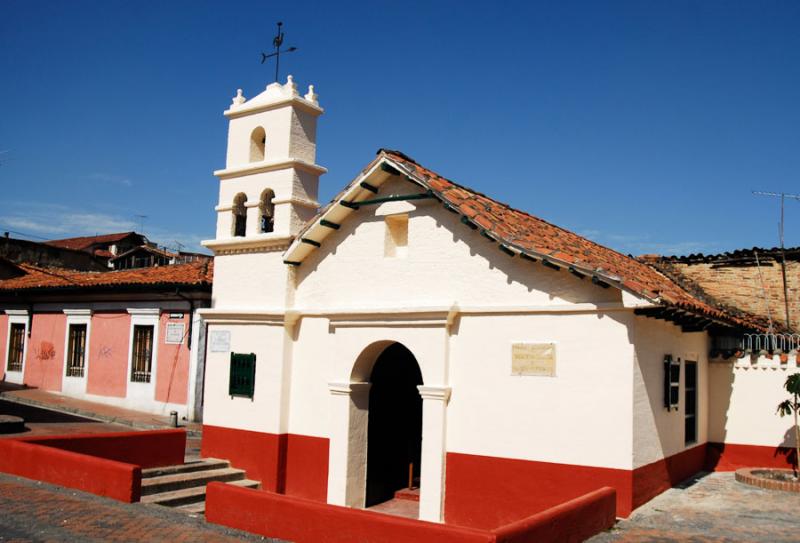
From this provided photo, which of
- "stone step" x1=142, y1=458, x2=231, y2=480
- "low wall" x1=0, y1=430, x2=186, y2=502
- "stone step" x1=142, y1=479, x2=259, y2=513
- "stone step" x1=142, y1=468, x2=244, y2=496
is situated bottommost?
"stone step" x1=142, y1=479, x2=259, y2=513

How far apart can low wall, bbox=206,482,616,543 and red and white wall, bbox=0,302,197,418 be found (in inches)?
410

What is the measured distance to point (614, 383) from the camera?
9.23 metres

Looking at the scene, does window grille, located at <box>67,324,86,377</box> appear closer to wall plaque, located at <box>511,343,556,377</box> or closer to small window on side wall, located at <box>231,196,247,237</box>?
small window on side wall, located at <box>231,196,247,237</box>

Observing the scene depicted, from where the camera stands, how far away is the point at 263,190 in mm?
12930

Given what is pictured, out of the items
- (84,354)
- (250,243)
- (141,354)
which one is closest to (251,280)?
(250,243)

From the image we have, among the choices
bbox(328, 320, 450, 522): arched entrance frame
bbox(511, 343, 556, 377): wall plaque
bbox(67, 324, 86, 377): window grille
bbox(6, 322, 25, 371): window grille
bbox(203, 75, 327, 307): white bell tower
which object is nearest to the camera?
bbox(511, 343, 556, 377): wall plaque

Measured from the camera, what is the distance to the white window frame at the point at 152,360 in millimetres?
19312

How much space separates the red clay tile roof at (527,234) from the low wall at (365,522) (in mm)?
2639

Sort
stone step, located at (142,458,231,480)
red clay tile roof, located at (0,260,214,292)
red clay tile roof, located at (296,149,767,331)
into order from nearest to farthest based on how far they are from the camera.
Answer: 1. red clay tile roof, located at (296,149,767,331)
2. stone step, located at (142,458,231,480)
3. red clay tile roof, located at (0,260,214,292)

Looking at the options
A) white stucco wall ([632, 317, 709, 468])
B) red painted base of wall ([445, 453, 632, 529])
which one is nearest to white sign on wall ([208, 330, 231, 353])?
red painted base of wall ([445, 453, 632, 529])

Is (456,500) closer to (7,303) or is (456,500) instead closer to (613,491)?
(613,491)

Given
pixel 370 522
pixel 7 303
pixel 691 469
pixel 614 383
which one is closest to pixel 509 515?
pixel 614 383

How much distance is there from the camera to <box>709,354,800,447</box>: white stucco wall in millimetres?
12430

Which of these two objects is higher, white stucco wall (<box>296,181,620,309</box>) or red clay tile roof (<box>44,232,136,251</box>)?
red clay tile roof (<box>44,232,136,251</box>)
